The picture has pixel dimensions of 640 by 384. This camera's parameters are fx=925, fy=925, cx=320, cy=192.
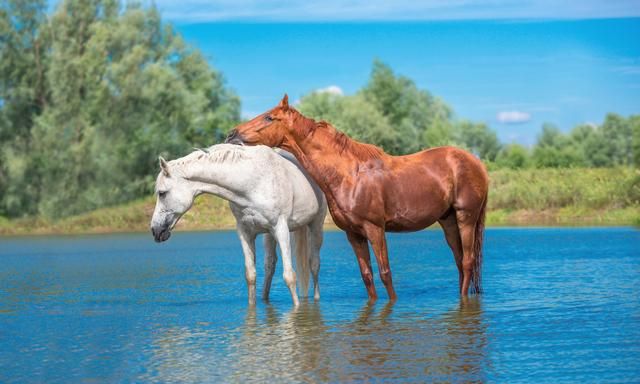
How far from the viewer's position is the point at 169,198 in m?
11.2

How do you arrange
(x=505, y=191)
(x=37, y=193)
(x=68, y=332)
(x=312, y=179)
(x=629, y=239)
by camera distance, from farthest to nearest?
(x=37, y=193), (x=505, y=191), (x=629, y=239), (x=312, y=179), (x=68, y=332)

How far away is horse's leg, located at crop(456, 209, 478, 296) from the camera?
11.9 meters

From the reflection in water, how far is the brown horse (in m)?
1.15

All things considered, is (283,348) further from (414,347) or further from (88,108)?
(88,108)

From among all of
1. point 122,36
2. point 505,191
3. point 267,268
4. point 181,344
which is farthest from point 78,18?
point 181,344

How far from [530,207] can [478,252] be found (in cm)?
2749

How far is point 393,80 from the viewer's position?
7625cm

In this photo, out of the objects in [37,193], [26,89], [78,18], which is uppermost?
[78,18]

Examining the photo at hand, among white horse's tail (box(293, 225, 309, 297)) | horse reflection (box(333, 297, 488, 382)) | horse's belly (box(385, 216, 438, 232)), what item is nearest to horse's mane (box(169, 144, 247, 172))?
white horse's tail (box(293, 225, 309, 297))

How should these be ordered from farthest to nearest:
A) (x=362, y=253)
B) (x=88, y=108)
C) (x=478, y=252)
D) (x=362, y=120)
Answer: (x=362, y=120) < (x=88, y=108) < (x=478, y=252) < (x=362, y=253)

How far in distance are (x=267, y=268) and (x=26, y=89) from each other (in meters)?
43.2

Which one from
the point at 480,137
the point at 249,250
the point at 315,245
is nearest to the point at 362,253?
the point at 315,245

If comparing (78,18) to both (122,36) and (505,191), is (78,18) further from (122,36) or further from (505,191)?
(505,191)

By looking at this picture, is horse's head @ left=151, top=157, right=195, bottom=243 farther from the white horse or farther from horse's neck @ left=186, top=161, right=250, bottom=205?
horse's neck @ left=186, top=161, right=250, bottom=205
